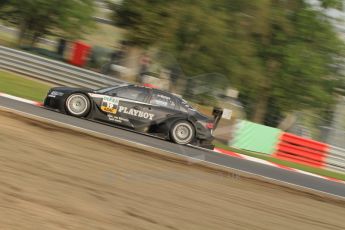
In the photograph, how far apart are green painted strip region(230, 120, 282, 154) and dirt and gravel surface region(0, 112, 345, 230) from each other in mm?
6549

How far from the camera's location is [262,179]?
9.95 m

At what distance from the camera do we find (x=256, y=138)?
16500 mm

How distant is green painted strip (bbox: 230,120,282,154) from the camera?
16.4 m

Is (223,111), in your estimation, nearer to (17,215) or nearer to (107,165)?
(107,165)

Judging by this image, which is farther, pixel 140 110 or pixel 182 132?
pixel 182 132

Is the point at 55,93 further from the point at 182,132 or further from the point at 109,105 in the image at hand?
the point at 182,132

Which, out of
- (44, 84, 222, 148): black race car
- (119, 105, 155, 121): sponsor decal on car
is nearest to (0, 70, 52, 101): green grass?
(44, 84, 222, 148): black race car

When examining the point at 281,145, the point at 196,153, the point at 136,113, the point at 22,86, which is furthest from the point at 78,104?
the point at 281,145

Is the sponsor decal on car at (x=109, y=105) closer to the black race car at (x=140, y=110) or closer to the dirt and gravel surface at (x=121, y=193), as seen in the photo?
the black race car at (x=140, y=110)

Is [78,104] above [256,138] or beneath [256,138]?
above

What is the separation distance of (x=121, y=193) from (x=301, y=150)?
10.9 metres

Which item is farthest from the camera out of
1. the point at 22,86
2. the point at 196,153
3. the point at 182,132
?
the point at 22,86

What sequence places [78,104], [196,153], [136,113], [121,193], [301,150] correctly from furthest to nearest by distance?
[301,150] → [136,113] → [78,104] → [196,153] → [121,193]

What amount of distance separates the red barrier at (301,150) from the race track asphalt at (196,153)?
12.1ft
